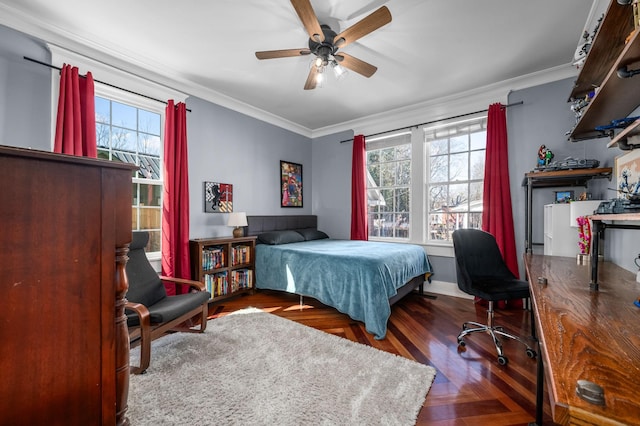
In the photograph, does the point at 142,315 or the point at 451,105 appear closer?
the point at 142,315

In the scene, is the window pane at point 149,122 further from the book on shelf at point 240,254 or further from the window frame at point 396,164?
the window frame at point 396,164

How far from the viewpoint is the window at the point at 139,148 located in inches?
111

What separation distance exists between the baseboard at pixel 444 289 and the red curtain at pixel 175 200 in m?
3.29

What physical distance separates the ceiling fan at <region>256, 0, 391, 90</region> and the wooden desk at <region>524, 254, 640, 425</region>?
193cm

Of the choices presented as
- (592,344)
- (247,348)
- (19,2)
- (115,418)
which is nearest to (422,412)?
(592,344)

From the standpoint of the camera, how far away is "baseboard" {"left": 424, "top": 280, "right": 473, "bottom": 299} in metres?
3.62

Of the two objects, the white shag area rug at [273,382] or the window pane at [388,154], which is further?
the window pane at [388,154]

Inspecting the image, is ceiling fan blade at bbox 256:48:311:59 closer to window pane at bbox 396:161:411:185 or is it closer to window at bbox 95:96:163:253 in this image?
window at bbox 95:96:163:253

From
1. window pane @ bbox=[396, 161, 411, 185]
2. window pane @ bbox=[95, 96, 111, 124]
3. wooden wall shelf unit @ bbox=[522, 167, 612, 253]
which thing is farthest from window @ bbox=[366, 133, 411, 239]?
window pane @ bbox=[95, 96, 111, 124]

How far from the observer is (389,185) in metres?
4.44

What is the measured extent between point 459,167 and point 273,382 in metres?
3.58

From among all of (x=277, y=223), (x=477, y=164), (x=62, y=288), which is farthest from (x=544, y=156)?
(x=62, y=288)

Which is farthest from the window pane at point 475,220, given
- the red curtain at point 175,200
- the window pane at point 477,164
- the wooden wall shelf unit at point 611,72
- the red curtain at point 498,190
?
the red curtain at point 175,200

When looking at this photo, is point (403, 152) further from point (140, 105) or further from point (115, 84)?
point (115, 84)
